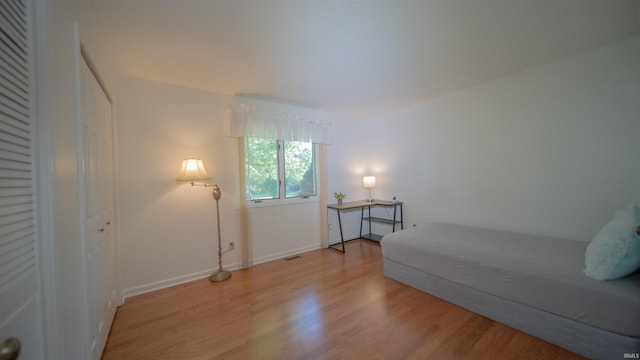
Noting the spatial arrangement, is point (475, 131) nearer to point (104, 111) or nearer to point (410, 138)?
point (410, 138)

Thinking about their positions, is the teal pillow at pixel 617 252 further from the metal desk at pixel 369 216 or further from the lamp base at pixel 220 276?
the lamp base at pixel 220 276

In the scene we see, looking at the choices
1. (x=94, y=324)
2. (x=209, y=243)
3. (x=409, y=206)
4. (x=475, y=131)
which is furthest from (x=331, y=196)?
(x=94, y=324)

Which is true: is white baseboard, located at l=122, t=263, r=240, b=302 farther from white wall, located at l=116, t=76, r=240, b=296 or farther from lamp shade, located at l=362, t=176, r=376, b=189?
lamp shade, located at l=362, t=176, r=376, b=189

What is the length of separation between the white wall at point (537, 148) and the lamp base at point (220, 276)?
306cm

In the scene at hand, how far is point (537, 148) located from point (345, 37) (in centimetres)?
261

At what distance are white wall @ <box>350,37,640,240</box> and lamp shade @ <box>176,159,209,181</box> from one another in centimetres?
327

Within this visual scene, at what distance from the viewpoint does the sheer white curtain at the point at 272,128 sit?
10.3 feet

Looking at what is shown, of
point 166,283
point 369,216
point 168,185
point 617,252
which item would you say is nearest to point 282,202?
point 168,185

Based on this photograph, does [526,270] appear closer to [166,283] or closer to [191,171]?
[191,171]

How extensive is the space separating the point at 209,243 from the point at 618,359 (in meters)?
3.72

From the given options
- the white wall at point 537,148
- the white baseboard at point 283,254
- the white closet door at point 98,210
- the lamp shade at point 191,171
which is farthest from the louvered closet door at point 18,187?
the white wall at point 537,148

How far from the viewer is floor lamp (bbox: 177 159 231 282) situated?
104 inches

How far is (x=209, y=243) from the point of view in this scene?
299cm

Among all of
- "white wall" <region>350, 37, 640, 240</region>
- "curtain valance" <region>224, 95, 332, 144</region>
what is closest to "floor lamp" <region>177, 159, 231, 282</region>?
"curtain valance" <region>224, 95, 332, 144</region>
